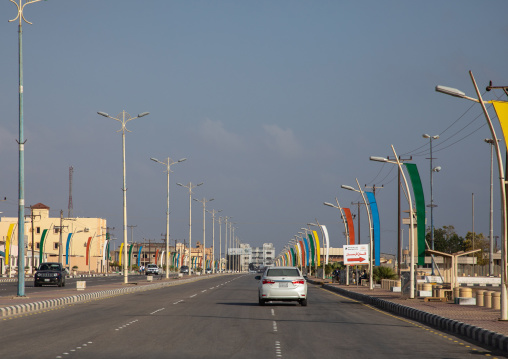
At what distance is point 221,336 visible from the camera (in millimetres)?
17484

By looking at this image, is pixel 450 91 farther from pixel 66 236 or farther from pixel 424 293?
pixel 66 236

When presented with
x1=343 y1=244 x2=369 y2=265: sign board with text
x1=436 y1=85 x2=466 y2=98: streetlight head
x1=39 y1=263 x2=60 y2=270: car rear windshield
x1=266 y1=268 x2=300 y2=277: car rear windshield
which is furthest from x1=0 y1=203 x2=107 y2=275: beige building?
x1=436 y1=85 x2=466 y2=98: streetlight head

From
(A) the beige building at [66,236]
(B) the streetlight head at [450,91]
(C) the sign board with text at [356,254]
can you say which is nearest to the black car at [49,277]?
(C) the sign board with text at [356,254]

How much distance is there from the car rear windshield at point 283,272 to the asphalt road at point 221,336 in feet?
14.6

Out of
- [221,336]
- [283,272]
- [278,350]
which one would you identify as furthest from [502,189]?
[283,272]

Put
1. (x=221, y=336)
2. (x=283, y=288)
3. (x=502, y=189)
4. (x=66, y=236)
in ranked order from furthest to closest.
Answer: (x=66, y=236) → (x=283, y=288) → (x=502, y=189) → (x=221, y=336)

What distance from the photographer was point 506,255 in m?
21.0

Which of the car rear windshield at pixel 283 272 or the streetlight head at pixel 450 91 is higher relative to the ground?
the streetlight head at pixel 450 91

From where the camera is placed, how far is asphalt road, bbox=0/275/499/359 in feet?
46.2

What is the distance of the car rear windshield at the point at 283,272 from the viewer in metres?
31.0

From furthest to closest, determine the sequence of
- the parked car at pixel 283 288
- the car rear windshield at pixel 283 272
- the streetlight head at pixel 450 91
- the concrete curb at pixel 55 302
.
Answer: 1. the car rear windshield at pixel 283 272
2. the parked car at pixel 283 288
3. the concrete curb at pixel 55 302
4. the streetlight head at pixel 450 91

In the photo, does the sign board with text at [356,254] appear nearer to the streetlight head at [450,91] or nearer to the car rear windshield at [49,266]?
the car rear windshield at [49,266]

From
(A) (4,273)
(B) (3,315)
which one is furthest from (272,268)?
(A) (4,273)

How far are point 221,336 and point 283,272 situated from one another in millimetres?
13847
